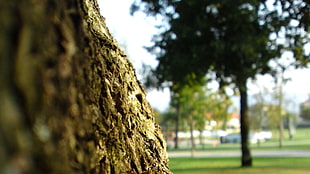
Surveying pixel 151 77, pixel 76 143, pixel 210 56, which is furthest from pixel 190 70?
pixel 76 143

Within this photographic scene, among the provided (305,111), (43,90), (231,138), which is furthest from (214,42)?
(305,111)

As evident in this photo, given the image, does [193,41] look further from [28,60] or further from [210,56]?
[28,60]

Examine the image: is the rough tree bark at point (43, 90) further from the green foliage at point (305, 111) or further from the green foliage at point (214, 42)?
the green foliage at point (305, 111)

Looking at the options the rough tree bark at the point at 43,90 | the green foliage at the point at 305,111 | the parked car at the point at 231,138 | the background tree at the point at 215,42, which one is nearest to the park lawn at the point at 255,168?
the background tree at the point at 215,42

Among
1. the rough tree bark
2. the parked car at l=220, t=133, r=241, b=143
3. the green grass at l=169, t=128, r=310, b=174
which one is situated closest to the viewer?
the rough tree bark

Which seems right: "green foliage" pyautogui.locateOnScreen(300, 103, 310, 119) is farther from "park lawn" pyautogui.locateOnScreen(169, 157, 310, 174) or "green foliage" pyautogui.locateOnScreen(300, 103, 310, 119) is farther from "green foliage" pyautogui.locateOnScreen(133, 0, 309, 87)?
"green foliage" pyautogui.locateOnScreen(133, 0, 309, 87)

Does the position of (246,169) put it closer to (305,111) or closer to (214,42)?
(214,42)

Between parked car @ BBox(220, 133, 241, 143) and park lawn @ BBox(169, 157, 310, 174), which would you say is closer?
park lawn @ BBox(169, 157, 310, 174)

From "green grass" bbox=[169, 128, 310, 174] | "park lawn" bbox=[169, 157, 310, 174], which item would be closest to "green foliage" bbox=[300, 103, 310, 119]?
"green grass" bbox=[169, 128, 310, 174]

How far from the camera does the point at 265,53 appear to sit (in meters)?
17.8

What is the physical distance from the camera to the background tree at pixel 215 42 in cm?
1725

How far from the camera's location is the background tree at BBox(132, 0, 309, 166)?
17250 mm

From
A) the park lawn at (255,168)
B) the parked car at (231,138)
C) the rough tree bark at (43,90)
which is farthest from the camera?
the parked car at (231,138)

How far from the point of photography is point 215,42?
17.5m
